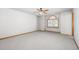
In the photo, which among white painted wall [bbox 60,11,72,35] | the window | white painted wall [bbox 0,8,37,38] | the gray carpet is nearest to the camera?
the gray carpet

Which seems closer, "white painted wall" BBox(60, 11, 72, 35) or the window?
"white painted wall" BBox(60, 11, 72, 35)

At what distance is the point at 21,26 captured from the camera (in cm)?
669

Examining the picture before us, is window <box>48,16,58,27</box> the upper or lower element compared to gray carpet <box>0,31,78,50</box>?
upper

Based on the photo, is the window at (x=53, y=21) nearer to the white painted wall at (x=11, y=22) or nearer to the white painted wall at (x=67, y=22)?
the white painted wall at (x=67, y=22)

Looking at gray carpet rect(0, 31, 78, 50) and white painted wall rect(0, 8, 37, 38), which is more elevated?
white painted wall rect(0, 8, 37, 38)

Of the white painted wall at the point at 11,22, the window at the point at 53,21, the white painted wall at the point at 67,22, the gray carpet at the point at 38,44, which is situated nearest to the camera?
the gray carpet at the point at 38,44

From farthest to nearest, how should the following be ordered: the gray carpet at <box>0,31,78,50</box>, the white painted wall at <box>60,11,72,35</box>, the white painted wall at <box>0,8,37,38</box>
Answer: the white painted wall at <box>60,11,72,35</box>, the white painted wall at <box>0,8,37,38</box>, the gray carpet at <box>0,31,78,50</box>

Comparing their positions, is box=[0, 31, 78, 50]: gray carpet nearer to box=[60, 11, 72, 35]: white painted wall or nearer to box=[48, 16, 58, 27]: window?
box=[60, 11, 72, 35]: white painted wall

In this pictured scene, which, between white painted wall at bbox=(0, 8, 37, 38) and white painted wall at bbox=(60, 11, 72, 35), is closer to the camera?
white painted wall at bbox=(0, 8, 37, 38)

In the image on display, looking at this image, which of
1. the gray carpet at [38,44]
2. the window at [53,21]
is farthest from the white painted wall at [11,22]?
the window at [53,21]

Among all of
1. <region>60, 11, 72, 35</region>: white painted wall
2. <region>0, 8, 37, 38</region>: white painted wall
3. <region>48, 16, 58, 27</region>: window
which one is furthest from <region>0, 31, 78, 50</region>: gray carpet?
<region>48, 16, 58, 27</region>: window
